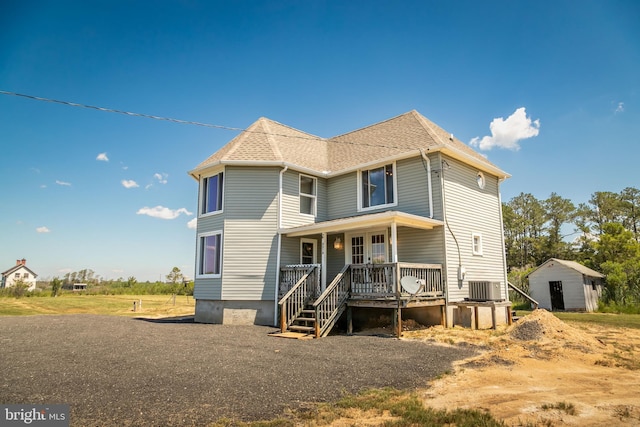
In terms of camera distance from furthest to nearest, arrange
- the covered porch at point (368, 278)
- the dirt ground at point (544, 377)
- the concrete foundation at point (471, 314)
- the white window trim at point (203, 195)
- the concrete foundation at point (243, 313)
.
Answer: the white window trim at point (203, 195) → the concrete foundation at point (243, 313) → the concrete foundation at point (471, 314) → the covered porch at point (368, 278) → the dirt ground at point (544, 377)

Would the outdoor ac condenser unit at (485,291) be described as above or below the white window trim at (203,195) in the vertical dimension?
below

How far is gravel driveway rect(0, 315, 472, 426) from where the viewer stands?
178 inches

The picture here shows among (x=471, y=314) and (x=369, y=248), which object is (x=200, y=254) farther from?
(x=471, y=314)

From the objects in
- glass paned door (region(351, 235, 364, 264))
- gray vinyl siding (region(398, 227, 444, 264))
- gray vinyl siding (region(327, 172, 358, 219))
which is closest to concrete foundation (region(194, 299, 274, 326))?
glass paned door (region(351, 235, 364, 264))

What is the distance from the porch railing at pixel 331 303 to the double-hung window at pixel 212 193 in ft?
20.0

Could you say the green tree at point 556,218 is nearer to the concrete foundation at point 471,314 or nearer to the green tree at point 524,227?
the green tree at point 524,227

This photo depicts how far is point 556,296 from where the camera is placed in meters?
23.2

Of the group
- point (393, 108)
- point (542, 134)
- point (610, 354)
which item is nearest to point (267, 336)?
point (610, 354)

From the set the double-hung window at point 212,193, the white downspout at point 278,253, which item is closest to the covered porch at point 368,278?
A: the white downspout at point 278,253

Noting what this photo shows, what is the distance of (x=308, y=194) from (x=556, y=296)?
725 inches

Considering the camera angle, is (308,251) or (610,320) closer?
(308,251)

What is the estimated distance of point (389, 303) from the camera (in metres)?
10.7

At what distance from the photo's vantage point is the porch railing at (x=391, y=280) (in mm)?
10695

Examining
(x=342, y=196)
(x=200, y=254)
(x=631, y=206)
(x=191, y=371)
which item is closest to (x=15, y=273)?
(x=200, y=254)
